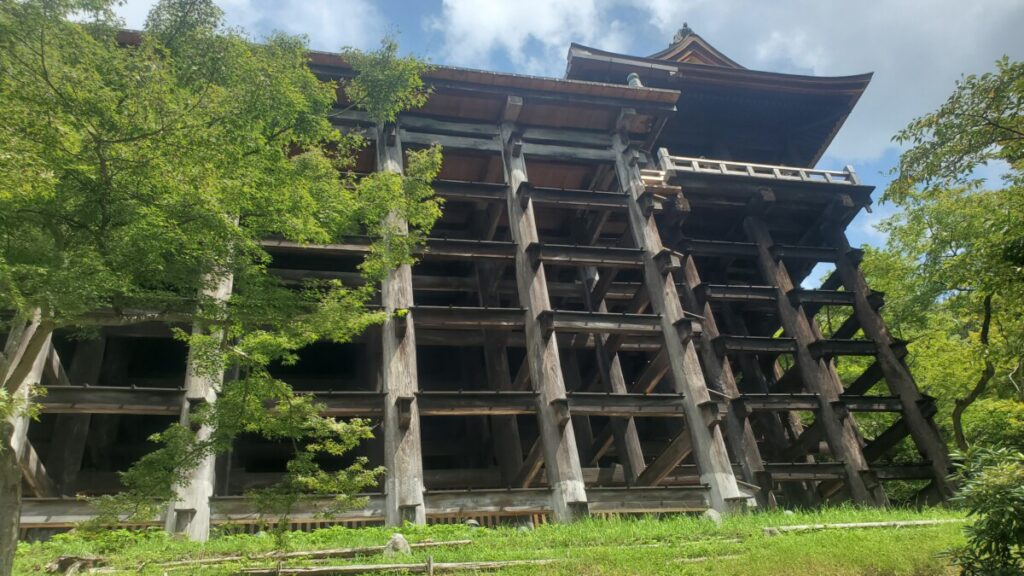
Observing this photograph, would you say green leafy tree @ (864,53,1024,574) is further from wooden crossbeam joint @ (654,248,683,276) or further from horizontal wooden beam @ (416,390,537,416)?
horizontal wooden beam @ (416,390,537,416)

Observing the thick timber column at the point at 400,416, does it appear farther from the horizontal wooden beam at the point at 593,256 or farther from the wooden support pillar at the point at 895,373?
the wooden support pillar at the point at 895,373

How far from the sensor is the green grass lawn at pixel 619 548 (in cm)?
891

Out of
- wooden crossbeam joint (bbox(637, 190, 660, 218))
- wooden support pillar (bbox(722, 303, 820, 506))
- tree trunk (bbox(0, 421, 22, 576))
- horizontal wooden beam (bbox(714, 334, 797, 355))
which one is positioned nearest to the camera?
tree trunk (bbox(0, 421, 22, 576))

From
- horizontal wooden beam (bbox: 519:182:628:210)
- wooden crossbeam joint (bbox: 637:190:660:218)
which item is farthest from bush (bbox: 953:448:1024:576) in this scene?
horizontal wooden beam (bbox: 519:182:628:210)

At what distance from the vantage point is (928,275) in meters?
20.8

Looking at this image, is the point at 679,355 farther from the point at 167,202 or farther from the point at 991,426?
the point at 167,202

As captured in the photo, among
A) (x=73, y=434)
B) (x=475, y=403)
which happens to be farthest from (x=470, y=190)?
(x=73, y=434)

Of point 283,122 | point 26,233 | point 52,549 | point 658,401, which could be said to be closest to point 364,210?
point 283,122

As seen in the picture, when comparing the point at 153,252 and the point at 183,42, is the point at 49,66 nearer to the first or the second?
the point at 153,252

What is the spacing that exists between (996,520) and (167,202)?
11.0 meters

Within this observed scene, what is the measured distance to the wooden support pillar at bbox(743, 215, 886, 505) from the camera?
18109 mm

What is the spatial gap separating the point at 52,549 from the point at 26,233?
5.34 metres

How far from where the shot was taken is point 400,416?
14.3 meters

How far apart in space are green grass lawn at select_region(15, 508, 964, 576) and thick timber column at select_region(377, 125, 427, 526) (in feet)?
4.41
